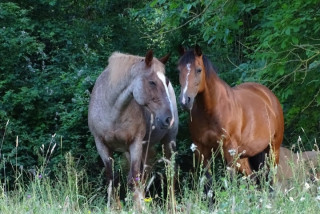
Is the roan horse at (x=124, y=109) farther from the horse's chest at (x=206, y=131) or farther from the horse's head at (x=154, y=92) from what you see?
the horse's chest at (x=206, y=131)

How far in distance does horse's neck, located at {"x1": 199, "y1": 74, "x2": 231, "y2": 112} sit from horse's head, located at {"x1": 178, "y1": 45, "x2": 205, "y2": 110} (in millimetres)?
134

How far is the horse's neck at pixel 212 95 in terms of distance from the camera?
895 cm

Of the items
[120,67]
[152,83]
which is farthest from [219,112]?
[120,67]

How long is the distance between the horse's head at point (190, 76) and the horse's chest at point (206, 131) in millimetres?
383

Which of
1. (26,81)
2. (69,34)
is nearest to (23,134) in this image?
(26,81)

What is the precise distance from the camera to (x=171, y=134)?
9.99 m

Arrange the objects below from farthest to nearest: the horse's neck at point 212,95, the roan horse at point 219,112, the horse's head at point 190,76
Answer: the horse's neck at point 212,95 → the roan horse at point 219,112 → the horse's head at point 190,76

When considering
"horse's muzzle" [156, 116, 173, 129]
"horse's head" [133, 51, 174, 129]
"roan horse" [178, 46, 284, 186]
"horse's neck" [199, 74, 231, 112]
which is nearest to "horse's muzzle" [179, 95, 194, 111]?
"roan horse" [178, 46, 284, 186]

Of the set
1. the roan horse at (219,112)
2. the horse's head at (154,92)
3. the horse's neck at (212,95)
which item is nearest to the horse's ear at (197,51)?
the roan horse at (219,112)

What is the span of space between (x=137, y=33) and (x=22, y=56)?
9.07 feet

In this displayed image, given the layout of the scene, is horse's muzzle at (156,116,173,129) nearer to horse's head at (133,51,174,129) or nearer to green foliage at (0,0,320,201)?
horse's head at (133,51,174,129)

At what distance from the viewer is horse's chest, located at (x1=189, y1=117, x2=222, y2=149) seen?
348 inches

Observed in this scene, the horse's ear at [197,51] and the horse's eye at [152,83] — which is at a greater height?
the horse's ear at [197,51]

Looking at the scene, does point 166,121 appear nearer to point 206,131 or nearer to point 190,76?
point 190,76
